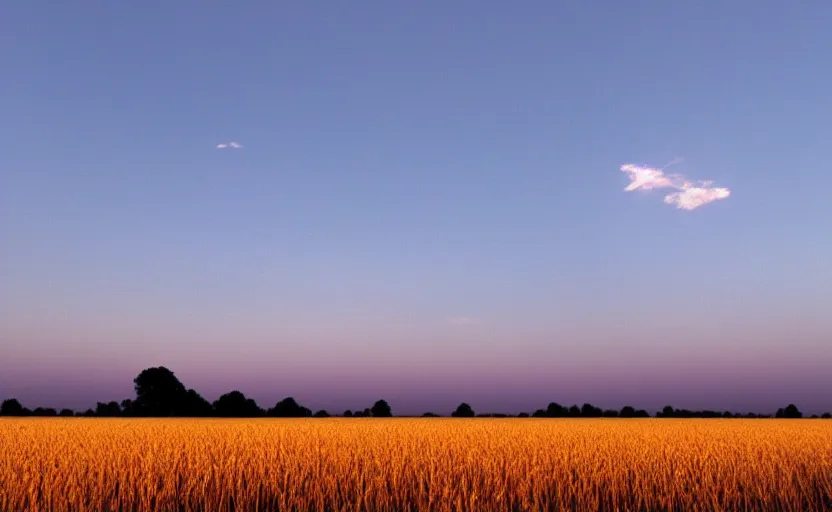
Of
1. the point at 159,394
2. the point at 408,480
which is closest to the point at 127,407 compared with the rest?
the point at 159,394

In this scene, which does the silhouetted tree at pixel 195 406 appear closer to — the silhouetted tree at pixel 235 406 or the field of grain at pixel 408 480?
the silhouetted tree at pixel 235 406

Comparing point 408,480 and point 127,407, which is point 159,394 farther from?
point 408,480

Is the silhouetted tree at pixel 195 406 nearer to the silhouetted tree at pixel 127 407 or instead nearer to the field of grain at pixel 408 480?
the silhouetted tree at pixel 127 407

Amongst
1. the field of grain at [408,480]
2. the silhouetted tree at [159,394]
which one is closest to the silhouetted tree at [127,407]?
the silhouetted tree at [159,394]

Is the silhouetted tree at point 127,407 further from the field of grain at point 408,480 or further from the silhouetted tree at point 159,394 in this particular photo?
the field of grain at point 408,480

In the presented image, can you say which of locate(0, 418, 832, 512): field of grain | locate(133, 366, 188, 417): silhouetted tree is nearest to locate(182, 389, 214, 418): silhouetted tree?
locate(133, 366, 188, 417): silhouetted tree

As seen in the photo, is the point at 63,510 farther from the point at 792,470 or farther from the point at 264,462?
the point at 792,470

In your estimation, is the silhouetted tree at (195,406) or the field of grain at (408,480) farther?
the silhouetted tree at (195,406)

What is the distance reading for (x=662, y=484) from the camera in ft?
25.2

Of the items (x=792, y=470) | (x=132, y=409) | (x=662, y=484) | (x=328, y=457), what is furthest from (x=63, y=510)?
(x=132, y=409)

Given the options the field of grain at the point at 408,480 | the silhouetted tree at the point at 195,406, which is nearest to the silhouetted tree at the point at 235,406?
the silhouetted tree at the point at 195,406

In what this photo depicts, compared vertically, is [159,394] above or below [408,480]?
above

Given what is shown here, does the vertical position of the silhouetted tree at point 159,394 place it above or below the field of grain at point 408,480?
above

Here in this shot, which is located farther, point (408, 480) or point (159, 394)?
point (159, 394)
